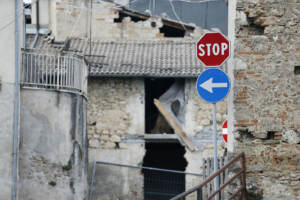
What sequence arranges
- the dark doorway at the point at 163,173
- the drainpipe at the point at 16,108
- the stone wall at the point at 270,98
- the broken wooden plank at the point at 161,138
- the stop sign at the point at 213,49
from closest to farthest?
the stone wall at the point at 270,98
the stop sign at the point at 213,49
the drainpipe at the point at 16,108
the dark doorway at the point at 163,173
the broken wooden plank at the point at 161,138

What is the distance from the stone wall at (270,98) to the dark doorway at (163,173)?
12.2m

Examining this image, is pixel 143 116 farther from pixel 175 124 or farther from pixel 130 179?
pixel 130 179

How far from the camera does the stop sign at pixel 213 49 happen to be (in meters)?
9.34

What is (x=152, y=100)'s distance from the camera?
23.5 meters

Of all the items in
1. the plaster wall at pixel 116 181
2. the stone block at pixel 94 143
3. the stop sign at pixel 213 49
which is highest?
the stop sign at pixel 213 49

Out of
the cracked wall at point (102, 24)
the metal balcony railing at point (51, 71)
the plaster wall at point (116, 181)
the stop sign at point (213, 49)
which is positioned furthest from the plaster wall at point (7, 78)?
the stop sign at point (213, 49)

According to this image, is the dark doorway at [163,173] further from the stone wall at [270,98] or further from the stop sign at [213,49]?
the stone wall at [270,98]

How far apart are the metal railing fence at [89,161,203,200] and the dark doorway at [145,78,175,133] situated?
1.65m

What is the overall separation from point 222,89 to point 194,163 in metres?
13.5

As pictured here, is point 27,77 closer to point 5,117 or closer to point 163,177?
point 5,117

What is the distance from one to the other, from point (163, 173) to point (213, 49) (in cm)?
1271

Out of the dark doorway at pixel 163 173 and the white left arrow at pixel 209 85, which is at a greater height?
the white left arrow at pixel 209 85

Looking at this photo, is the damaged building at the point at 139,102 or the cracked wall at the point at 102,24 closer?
the damaged building at the point at 139,102

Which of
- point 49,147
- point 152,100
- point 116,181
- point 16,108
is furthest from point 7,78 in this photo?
point 152,100
